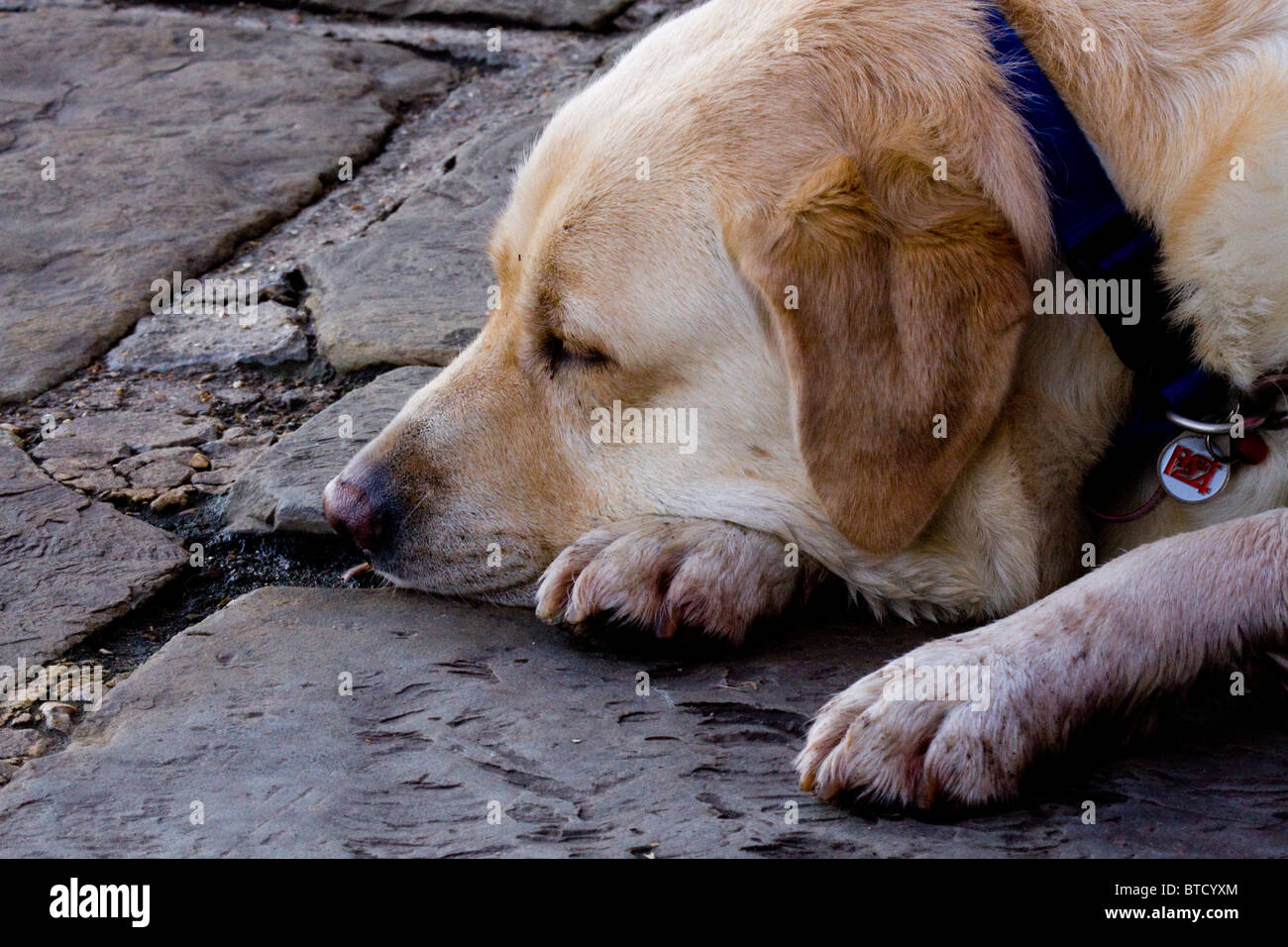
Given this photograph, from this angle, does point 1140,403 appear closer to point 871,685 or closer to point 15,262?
point 871,685

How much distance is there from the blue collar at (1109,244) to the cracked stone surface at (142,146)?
2416mm

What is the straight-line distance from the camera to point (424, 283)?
151 inches

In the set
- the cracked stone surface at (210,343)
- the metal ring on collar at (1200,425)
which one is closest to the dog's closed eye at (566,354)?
the metal ring on collar at (1200,425)

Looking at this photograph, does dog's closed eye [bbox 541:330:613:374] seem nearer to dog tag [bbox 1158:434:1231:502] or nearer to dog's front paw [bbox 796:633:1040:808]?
dog's front paw [bbox 796:633:1040:808]

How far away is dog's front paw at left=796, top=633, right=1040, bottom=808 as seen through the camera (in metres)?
1.86

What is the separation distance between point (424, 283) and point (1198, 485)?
229 cm

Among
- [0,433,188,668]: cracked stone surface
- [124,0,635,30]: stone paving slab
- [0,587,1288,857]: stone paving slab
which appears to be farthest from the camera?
[124,0,635,30]: stone paving slab

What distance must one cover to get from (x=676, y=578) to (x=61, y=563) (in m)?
1.21

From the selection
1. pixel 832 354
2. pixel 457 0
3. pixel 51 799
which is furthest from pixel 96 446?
pixel 457 0

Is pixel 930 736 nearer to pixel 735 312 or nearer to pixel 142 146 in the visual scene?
pixel 735 312

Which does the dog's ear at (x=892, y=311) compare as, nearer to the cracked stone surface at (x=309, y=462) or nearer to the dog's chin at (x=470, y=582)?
the dog's chin at (x=470, y=582)

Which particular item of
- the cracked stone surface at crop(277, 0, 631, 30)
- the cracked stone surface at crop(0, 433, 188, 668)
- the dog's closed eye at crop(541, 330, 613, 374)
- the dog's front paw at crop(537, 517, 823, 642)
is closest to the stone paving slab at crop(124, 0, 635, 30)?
the cracked stone surface at crop(277, 0, 631, 30)

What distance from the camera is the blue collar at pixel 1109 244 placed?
213cm

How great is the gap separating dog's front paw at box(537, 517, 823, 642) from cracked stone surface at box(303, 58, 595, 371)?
1.25 meters
